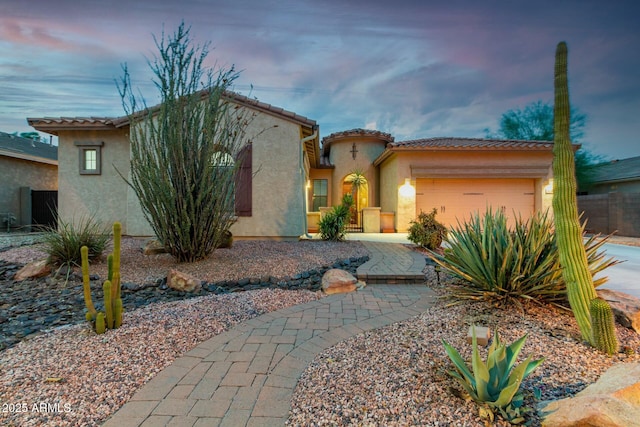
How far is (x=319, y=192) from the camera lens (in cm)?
1627

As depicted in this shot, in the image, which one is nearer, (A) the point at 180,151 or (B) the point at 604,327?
(B) the point at 604,327

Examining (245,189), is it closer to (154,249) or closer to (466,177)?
(154,249)

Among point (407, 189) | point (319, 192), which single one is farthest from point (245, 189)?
point (319, 192)

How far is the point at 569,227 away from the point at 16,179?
19997 millimetres

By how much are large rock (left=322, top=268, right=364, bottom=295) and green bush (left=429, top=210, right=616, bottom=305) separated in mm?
1626

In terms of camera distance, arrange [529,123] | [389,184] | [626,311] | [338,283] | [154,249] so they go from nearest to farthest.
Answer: [626,311] → [338,283] → [154,249] → [389,184] → [529,123]

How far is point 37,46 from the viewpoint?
798cm

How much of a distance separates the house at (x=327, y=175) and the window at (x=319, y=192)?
0.05m

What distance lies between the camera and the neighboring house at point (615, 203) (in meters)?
11.9

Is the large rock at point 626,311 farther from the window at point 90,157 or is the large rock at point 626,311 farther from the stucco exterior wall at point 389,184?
the window at point 90,157

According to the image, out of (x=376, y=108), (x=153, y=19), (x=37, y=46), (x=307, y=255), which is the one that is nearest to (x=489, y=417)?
(x=307, y=255)

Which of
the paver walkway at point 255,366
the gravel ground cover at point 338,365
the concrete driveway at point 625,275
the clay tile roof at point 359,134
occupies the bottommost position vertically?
the paver walkway at point 255,366

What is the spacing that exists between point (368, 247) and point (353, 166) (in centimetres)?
800

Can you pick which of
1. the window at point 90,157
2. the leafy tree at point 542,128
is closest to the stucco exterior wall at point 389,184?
the window at point 90,157
